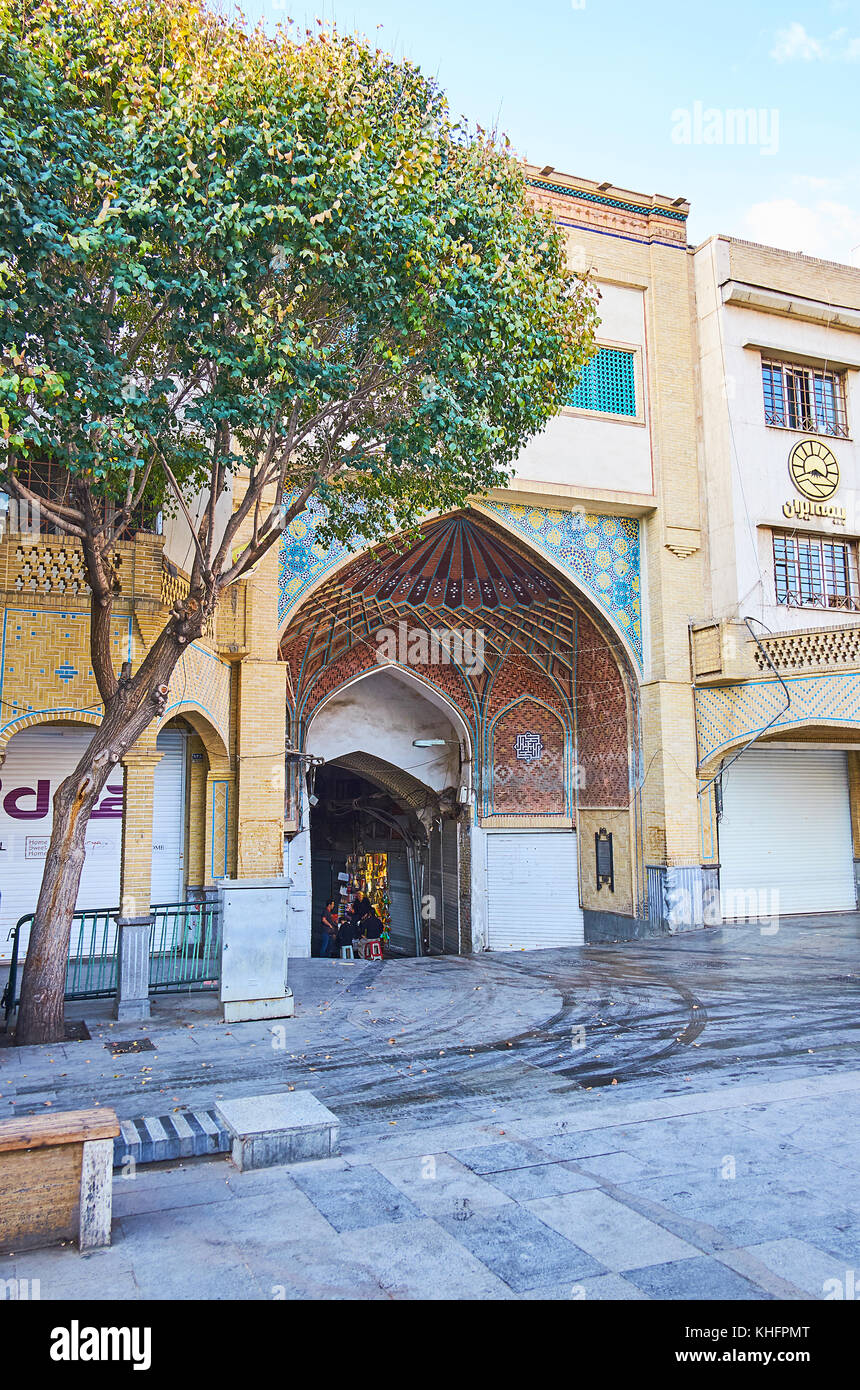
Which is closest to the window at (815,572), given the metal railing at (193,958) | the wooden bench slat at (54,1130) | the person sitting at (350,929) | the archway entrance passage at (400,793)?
the archway entrance passage at (400,793)

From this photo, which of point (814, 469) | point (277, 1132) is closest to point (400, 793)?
point (814, 469)

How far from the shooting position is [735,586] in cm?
1556

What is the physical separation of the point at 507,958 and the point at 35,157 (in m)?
11.3

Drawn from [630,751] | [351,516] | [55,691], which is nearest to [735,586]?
[630,751]

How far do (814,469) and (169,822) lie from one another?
1224 cm

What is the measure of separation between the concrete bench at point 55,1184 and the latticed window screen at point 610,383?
1395 centimetres

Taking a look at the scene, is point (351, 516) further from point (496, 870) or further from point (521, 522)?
point (496, 870)

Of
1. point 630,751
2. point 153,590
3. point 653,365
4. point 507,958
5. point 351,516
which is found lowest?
point 507,958

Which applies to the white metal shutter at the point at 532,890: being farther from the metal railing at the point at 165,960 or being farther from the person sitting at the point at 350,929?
the metal railing at the point at 165,960

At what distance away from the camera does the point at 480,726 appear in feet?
58.4

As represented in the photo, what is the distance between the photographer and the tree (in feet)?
22.6

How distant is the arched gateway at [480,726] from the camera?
16031mm

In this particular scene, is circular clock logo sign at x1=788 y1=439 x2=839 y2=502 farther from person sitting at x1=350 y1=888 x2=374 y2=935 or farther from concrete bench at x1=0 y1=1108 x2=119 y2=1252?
concrete bench at x1=0 y1=1108 x2=119 y2=1252
